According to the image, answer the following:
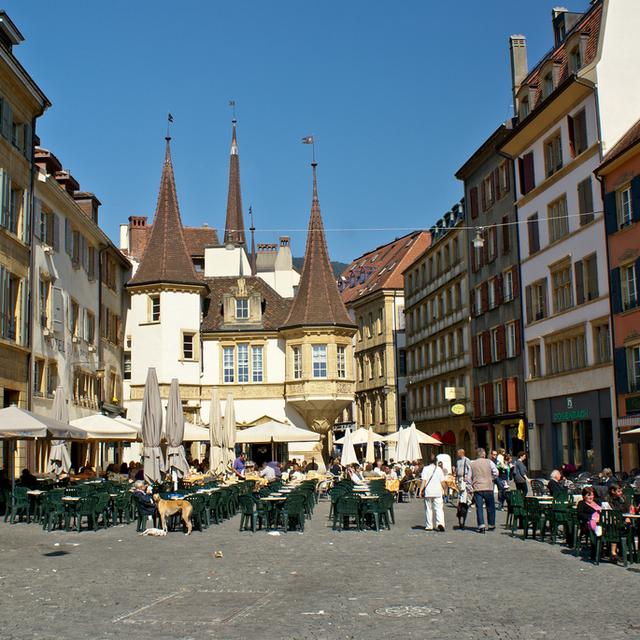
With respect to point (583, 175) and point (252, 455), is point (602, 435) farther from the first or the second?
point (252, 455)

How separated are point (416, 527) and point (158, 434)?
8.29 metres

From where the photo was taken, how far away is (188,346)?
2100 inches

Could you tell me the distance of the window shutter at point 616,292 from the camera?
34.3 metres

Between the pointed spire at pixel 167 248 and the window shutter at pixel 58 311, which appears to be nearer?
the window shutter at pixel 58 311

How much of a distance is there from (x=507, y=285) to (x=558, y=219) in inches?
267

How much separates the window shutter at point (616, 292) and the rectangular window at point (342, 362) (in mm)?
21347

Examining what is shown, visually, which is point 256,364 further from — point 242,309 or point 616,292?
point 616,292

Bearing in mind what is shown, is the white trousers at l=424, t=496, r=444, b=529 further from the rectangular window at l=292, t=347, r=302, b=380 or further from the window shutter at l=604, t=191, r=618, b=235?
the rectangular window at l=292, t=347, r=302, b=380

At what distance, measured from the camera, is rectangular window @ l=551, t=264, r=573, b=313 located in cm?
3944

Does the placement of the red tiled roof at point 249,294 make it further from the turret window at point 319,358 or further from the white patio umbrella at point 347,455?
the white patio umbrella at point 347,455

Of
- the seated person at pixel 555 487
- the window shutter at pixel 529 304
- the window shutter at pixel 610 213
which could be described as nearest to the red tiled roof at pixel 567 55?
the window shutter at pixel 610 213

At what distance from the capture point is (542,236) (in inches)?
1658

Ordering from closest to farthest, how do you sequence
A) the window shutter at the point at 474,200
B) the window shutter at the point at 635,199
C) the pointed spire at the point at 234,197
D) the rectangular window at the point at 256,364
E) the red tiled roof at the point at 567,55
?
the window shutter at the point at 635,199, the red tiled roof at the point at 567,55, the window shutter at the point at 474,200, the rectangular window at the point at 256,364, the pointed spire at the point at 234,197

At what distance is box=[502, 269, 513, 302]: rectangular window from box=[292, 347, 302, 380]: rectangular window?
12435 millimetres
